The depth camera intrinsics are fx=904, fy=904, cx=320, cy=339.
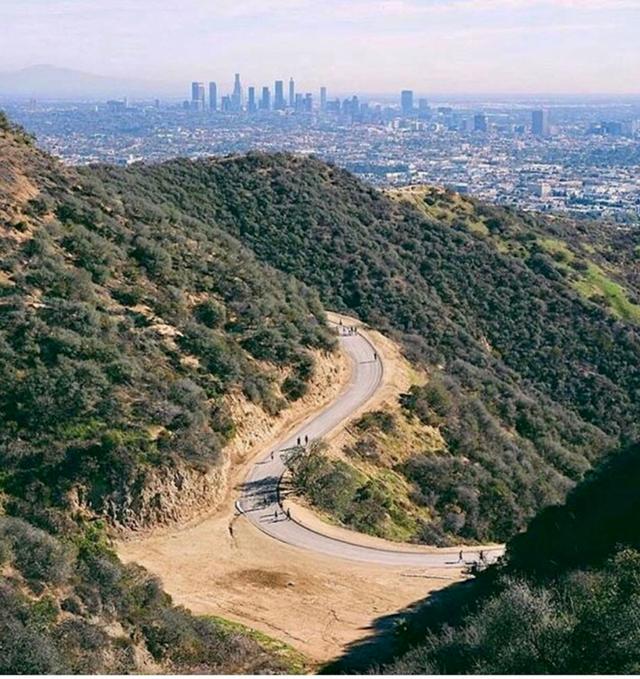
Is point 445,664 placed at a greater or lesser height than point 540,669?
lesser

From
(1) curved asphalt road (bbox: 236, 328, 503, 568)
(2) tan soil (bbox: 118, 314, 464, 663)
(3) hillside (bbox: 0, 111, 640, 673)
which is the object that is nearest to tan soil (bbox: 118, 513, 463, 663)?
(2) tan soil (bbox: 118, 314, 464, 663)

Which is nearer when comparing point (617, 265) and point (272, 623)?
point (272, 623)

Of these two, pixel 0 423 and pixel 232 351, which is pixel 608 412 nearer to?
pixel 232 351

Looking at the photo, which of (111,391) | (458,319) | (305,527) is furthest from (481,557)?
(458,319)

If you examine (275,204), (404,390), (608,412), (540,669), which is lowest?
(608,412)

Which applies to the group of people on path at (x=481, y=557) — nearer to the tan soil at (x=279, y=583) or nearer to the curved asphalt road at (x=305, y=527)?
the curved asphalt road at (x=305, y=527)

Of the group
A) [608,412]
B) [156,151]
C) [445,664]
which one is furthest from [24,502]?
[156,151]
